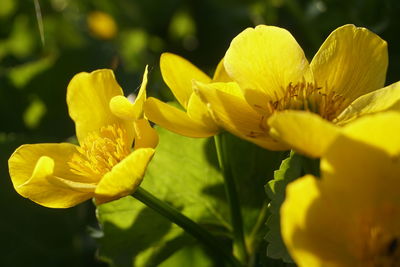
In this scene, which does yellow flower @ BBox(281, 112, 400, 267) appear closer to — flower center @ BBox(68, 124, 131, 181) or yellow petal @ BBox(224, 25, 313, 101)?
yellow petal @ BBox(224, 25, 313, 101)

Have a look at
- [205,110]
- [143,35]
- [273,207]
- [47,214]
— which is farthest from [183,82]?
[143,35]

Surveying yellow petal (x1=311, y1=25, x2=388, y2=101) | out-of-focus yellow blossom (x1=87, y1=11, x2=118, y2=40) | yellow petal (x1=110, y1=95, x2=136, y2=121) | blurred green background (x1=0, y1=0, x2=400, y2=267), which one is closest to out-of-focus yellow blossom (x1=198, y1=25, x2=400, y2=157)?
yellow petal (x1=311, y1=25, x2=388, y2=101)

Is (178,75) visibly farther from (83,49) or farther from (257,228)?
(83,49)

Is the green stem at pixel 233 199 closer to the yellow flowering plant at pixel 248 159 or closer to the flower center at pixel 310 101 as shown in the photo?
the yellow flowering plant at pixel 248 159

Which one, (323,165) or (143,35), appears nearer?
(323,165)

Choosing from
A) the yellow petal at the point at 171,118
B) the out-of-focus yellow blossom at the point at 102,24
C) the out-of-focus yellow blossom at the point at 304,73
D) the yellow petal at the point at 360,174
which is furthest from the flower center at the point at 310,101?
the out-of-focus yellow blossom at the point at 102,24

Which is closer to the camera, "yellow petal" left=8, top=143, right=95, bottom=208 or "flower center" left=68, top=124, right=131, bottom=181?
"yellow petal" left=8, top=143, right=95, bottom=208

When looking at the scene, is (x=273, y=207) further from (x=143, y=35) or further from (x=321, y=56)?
(x=143, y=35)
